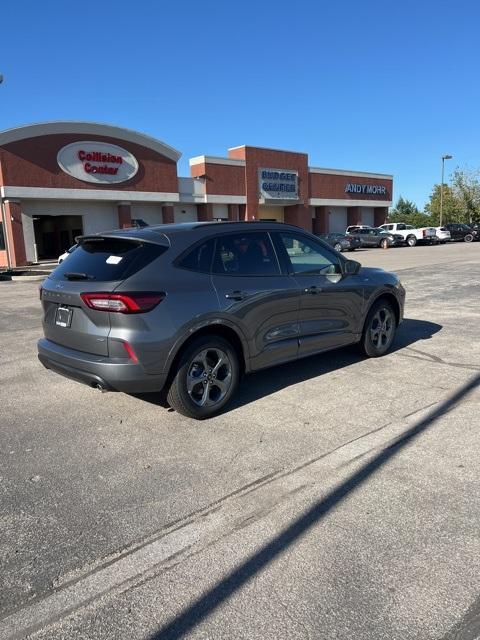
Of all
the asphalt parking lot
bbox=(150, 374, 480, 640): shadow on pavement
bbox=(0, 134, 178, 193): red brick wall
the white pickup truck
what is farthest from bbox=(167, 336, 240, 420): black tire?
the white pickup truck

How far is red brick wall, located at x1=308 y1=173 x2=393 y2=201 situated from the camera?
44703mm

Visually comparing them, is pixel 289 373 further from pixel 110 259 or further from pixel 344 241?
pixel 344 241

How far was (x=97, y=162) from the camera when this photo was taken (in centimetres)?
3027

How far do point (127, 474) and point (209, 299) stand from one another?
164 centimetres

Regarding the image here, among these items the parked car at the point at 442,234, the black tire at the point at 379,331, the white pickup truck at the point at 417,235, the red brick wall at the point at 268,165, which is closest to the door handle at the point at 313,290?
the black tire at the point at 379,331

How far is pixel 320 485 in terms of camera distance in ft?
11.5

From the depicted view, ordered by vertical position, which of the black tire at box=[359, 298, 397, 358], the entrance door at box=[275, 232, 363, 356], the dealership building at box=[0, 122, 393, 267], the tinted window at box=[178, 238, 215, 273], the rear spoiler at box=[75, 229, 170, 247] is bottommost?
the black tire at box=[359, 298, 397, 358]

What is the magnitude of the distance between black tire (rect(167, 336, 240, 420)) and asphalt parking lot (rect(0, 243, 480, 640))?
0.15 m

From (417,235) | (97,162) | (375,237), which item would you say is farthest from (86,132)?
(417,235)

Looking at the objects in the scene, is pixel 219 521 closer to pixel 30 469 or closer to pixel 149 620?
pixel 149 620

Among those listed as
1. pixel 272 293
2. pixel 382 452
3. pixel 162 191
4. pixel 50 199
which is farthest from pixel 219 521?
pixel 162 191

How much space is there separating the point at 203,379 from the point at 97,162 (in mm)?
28432

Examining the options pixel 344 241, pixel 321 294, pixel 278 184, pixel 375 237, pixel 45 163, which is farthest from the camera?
pixel 278 184

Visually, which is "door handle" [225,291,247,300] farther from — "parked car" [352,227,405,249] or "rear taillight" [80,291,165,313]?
"parked car" [352,227,405,249]
